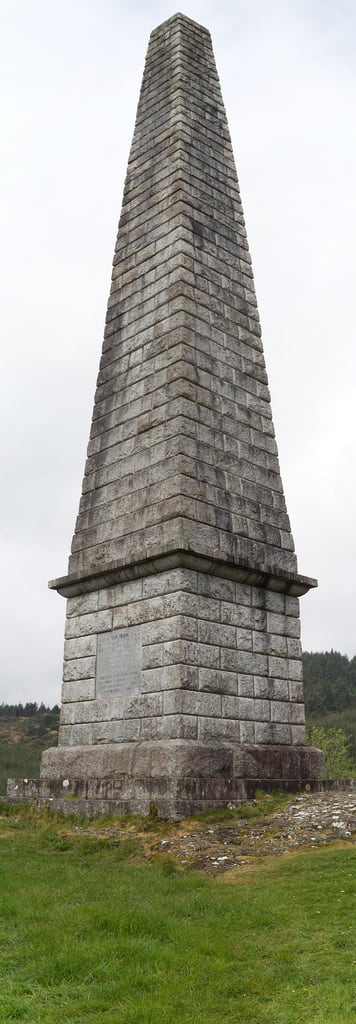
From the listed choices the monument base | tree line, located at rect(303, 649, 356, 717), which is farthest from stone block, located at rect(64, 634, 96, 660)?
tree line, located at rect(303, 649, 356, 717)

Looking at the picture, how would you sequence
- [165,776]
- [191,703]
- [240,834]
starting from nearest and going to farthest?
[240,834] < [165,776] < [191,703]

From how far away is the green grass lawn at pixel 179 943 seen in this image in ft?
12.8

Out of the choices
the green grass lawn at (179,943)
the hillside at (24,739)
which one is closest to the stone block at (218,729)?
the green grass lawn at (179,943)

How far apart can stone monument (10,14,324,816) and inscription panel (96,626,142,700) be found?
0.09 feet

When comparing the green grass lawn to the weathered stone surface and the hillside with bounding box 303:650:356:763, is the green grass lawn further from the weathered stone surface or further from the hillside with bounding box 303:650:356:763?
the hillside with bounding box 303:650:356:763

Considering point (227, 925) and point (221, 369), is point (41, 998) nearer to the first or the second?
point (227, 925)

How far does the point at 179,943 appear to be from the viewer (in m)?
4.81

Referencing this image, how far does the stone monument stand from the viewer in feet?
32.2

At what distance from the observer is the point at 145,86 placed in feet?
50.0

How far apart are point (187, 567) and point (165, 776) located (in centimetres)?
264

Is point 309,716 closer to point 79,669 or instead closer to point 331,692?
point 331,692

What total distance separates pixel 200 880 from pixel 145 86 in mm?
14449

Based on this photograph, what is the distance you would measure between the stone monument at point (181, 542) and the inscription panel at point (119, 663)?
0.09ft

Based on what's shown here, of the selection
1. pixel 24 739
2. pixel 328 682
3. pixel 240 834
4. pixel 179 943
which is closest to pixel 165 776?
Answer: pixel 240 834
